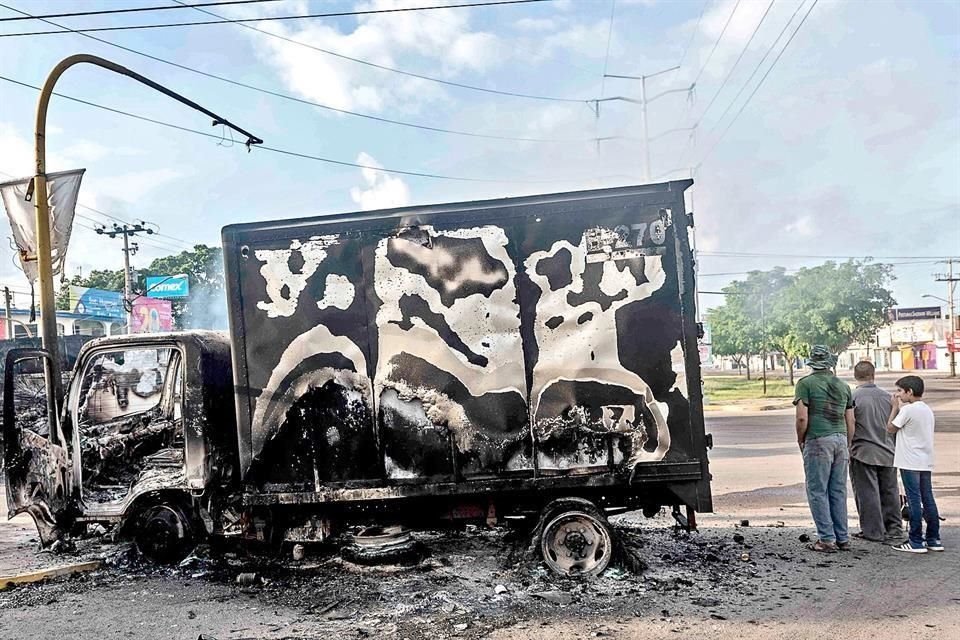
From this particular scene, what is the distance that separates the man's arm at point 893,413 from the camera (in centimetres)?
571

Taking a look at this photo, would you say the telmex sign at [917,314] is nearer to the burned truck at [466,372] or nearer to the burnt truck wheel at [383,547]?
the burned truck at [466,372]

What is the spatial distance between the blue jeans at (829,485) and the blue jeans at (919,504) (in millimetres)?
469

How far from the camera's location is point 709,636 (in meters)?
3.96

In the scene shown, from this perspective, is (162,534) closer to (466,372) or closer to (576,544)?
(466,372)

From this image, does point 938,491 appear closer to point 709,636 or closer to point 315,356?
point 709,636

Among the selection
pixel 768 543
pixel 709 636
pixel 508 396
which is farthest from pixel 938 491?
pixel 508 396

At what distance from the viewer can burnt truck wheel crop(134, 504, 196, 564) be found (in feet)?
17.9

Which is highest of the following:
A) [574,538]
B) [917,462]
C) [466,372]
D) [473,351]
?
[473,351]

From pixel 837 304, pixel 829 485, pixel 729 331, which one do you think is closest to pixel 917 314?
pixel 729 331

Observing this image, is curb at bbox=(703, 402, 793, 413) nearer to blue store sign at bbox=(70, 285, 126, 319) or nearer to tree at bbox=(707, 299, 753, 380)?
tree at bbox=(707, 299, 753, 380)

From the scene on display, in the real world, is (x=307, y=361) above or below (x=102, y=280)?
below

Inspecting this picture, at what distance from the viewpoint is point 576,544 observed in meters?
4.99

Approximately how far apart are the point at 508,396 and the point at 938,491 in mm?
6404

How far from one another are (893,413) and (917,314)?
264 feet
